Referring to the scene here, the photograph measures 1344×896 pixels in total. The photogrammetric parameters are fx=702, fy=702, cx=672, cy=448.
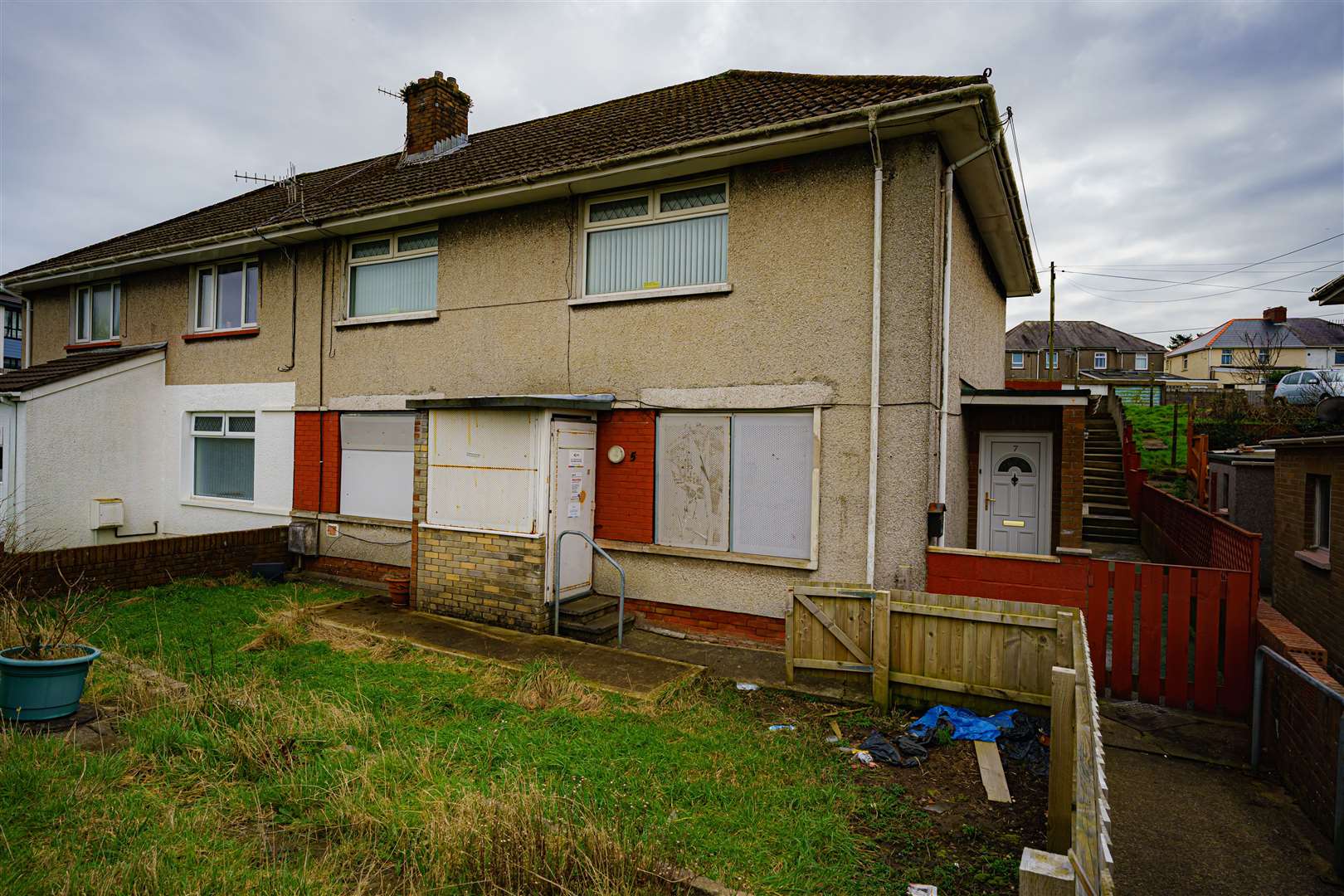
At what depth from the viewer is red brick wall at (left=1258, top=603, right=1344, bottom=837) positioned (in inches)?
169

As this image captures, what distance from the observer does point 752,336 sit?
25.5 ft

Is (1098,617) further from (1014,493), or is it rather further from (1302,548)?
(1302,548)

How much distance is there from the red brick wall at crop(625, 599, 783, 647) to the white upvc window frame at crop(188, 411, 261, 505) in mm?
7773

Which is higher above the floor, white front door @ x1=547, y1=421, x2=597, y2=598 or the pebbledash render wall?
the pebbledash render wall

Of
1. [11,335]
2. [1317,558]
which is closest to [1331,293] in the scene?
[1317,558]

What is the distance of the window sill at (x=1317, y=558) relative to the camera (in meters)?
8.32

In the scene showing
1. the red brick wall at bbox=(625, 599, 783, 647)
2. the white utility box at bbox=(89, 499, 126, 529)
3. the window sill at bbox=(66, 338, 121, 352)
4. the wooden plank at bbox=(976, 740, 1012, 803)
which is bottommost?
the wooden plank at bbox=(976, 740, 1012, 803)

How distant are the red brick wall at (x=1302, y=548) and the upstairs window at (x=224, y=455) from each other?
50.3 feet

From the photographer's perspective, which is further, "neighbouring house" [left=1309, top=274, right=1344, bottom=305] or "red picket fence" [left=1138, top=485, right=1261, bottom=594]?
"neighbouring house" [left=1309, top=274, right=1344, bottom=305]

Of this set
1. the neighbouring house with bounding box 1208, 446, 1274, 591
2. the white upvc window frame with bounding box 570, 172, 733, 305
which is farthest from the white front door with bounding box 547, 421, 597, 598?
the neighbouring house with bounding box 1208, 446, 1274, 591

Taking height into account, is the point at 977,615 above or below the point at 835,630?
above

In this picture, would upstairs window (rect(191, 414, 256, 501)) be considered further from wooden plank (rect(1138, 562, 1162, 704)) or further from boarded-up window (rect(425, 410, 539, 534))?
wooden plank (rect(1138, 562, 1162, 704))

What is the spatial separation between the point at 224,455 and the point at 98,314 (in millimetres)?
5023

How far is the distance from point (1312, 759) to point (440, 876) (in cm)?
535
